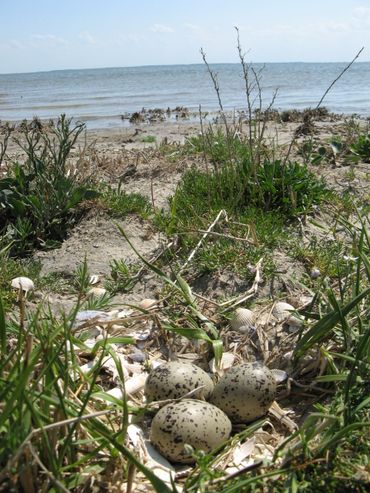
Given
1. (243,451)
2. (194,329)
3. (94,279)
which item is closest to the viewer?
(243,451)

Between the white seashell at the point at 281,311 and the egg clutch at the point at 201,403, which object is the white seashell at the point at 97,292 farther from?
the egg clutch at the point at 201,403

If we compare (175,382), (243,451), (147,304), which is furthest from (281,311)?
(243,451)

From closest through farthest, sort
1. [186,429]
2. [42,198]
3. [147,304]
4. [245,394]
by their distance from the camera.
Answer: [186,429] < [245,394] < [147,304] < [42,198]

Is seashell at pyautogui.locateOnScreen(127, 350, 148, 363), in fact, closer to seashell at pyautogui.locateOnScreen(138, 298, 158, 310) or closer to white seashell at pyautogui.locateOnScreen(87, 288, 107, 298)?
seashell at pyautogui.locateOnScreen(138, 298, 158, 310)

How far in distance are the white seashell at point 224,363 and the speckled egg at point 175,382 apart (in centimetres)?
28

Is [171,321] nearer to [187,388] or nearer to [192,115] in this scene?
[187,388]

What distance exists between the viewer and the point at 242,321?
3.01 metres

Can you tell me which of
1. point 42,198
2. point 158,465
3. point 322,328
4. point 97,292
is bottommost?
point 158,465

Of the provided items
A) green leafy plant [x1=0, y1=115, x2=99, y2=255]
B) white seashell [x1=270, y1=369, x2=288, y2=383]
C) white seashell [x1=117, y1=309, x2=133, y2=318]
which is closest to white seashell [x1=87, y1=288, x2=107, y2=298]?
white seashell [x1=117, y1=309, x2=133, y2=318]

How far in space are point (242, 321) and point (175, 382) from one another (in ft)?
2.48

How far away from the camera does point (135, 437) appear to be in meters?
2.24

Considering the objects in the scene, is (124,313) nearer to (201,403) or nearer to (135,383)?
(135,383)

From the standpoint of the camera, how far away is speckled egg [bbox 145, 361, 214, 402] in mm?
2340

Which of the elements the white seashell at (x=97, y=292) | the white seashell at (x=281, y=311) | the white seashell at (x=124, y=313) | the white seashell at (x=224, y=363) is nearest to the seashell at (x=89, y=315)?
the white seashell at (x=124, y=313)
